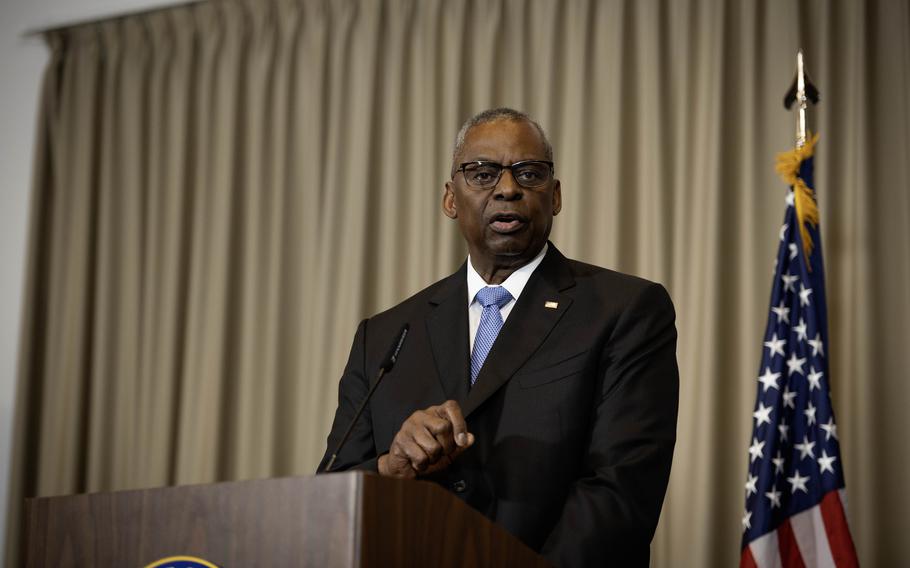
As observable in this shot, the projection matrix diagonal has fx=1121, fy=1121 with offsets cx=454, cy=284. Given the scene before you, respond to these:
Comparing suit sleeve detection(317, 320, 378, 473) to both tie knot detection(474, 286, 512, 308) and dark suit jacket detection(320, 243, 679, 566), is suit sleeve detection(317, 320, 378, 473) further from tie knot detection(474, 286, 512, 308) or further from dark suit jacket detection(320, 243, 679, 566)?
tie knot detection(474, 286, 512, 308)

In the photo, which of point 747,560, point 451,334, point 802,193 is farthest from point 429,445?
point 802,193

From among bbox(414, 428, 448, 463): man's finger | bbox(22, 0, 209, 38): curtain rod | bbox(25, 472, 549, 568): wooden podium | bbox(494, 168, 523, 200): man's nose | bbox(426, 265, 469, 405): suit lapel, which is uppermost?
bbox(22, 0, 209, 38): curtain rod

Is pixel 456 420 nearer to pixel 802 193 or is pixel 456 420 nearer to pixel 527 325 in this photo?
pixel 527 325

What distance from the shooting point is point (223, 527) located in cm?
185

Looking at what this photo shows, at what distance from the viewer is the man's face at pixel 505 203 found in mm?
2846

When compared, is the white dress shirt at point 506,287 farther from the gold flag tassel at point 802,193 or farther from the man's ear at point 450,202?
the gold flag tassel at point 802,193

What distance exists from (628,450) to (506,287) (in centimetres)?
60

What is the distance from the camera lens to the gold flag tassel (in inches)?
163

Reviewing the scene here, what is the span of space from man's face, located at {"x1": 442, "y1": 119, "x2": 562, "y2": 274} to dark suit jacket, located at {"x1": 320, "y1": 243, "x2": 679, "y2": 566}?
10cm

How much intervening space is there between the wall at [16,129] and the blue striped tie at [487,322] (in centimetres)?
390

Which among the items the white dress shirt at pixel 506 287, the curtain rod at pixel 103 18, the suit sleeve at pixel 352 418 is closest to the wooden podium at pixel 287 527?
the suit sleeve at pixel 352 418

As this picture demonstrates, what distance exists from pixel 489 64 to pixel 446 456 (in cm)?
334

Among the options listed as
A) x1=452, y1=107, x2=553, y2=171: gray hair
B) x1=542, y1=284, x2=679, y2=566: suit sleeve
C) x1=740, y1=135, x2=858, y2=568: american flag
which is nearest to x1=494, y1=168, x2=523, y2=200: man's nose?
x1=452, y1=107, x2=553, y2=171: gray hair

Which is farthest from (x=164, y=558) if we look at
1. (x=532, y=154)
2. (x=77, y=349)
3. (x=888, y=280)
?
(x=77, y=349)
